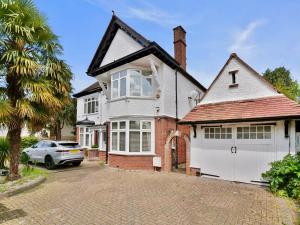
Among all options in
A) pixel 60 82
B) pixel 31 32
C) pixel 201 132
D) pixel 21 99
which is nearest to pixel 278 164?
pixel 201 132

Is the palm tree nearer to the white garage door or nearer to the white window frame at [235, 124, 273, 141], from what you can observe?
the white garage door

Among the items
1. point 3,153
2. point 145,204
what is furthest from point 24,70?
point 145,204

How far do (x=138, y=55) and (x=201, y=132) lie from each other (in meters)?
6.01

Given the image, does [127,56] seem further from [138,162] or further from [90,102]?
[90,102]

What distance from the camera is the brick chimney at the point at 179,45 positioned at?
16219mm

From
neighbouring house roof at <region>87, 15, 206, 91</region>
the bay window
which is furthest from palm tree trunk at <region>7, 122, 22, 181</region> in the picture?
neighbouring house roof at <region>87, 15, 206, 91</region>

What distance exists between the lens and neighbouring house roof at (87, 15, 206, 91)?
12.1 meters

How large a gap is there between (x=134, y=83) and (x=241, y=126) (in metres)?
6.94

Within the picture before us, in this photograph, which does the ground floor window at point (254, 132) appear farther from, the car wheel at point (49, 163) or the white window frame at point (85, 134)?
the white window frame at point (85, 134)

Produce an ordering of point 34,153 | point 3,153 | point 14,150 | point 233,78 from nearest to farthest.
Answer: point 14,150 < point 233,78 < point 3,153 < point 34,153

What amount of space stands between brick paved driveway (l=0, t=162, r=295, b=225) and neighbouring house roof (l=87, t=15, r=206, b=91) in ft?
24.6

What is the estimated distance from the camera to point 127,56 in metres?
12.6

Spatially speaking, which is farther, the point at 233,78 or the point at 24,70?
the point at 233,78

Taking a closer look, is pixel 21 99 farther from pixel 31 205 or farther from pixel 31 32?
pixel 31 205
